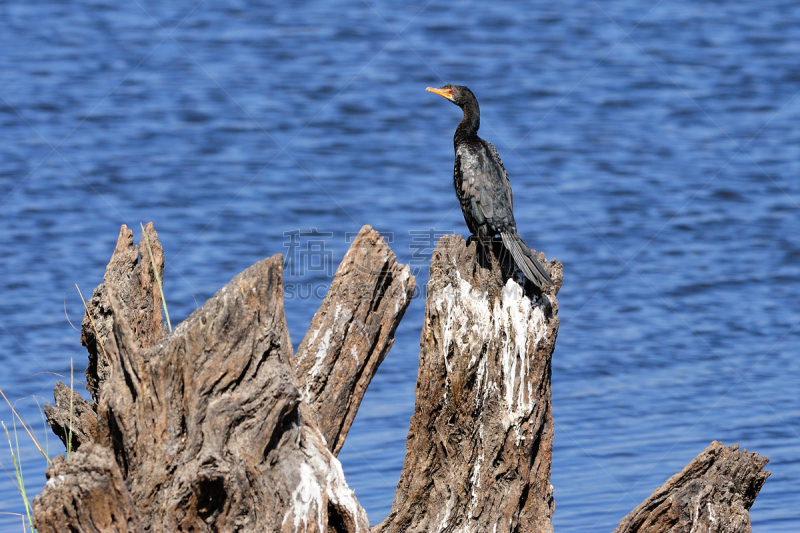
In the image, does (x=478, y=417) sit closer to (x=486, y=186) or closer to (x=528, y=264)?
(x=528, y=264)

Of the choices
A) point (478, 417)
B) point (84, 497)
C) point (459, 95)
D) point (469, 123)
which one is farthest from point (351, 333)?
point (459, 95)

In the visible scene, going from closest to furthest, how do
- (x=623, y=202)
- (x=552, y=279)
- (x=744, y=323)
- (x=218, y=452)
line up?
(x=218, y=452), (x=552, y=279), (x=744, y=323), (x=623, y=202)

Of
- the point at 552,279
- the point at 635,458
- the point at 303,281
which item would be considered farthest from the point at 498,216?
the point at 303,281

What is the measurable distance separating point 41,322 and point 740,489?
7472 mm

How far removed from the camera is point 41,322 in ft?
30.3

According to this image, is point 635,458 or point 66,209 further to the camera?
Answer: point 66,209

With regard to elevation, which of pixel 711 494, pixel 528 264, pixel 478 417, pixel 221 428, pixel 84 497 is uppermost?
pixel 528 264

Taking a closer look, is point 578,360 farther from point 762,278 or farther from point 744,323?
point 762,278

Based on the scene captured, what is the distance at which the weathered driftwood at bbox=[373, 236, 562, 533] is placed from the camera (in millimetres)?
4016

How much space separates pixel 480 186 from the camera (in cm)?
542

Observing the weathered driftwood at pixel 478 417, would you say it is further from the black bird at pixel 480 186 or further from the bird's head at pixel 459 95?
the bird's head at pixel 459 95

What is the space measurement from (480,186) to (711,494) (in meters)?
2.35

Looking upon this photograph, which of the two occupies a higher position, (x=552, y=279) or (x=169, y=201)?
(x=552, y=279)

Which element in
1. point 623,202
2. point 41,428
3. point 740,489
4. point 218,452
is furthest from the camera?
point 623,202
